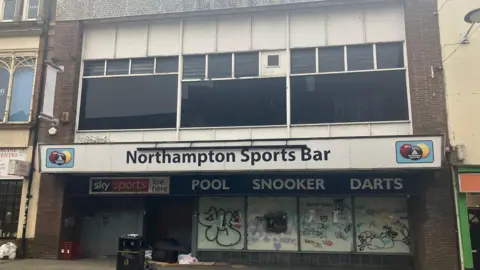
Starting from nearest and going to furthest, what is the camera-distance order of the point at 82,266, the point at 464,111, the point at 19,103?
the point at 464,111 → the point at 82,266 → the point at 19,103

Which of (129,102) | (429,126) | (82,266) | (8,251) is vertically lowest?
(82,266)

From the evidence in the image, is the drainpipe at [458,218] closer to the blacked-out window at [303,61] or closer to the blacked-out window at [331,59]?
the blacked-out window at [331,59]

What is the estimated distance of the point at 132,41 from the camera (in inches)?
591

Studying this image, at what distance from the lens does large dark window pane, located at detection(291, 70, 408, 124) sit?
13203 millimetres

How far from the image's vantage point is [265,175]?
13.8 meters

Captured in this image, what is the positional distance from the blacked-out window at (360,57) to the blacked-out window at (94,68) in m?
8.30

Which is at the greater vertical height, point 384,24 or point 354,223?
point 384,24

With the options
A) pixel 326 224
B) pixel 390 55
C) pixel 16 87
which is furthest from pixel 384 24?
pixel 16 87

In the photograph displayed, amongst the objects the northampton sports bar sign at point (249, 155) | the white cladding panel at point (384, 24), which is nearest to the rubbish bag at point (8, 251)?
the northampton sports bar sign at point (249, 155)

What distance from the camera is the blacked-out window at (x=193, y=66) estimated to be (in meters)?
14.3

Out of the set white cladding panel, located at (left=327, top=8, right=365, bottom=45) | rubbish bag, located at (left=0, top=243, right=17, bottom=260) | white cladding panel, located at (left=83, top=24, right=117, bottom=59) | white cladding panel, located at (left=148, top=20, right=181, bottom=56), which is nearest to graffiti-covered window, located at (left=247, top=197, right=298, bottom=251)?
white cladding panel, located at (left=327, top=8, right=365, bottom=45)

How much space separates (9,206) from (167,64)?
7273 millimetres

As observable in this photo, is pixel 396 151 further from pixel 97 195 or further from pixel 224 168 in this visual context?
pixel 97 195

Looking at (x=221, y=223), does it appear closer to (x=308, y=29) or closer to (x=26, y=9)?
(x=308, y=29)
